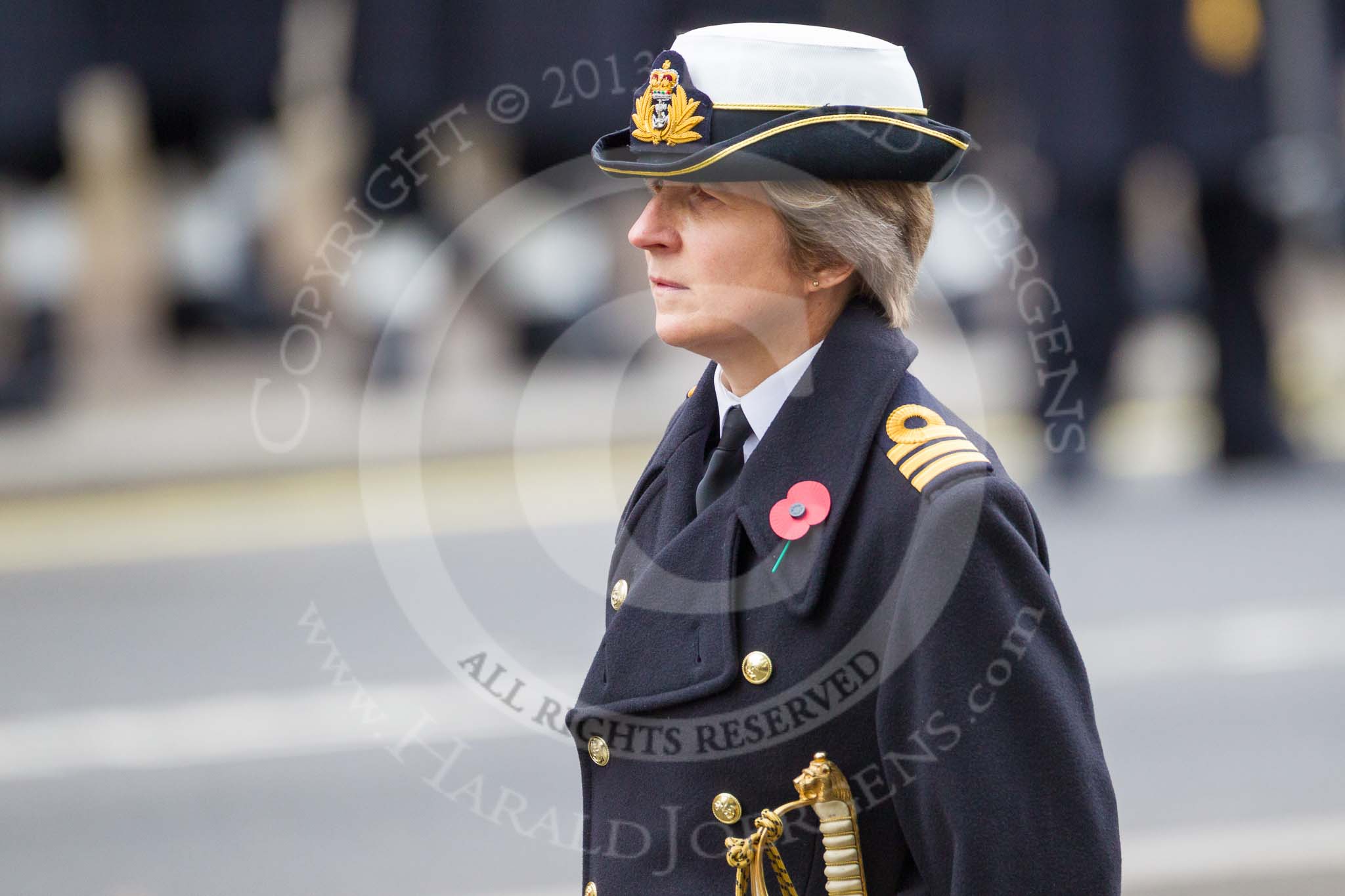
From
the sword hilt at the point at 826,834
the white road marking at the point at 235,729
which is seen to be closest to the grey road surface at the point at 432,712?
the white road marking at the point at 235,729

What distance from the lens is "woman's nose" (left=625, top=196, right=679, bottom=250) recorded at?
1.99 meters

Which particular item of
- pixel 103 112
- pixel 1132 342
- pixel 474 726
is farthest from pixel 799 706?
pixel 103 112

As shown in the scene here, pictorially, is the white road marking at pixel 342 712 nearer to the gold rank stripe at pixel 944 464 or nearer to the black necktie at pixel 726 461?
the black necktie at pixel 726 461

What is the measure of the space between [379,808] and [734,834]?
3.39 metres

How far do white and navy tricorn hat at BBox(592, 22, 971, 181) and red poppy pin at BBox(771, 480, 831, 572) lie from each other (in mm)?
352

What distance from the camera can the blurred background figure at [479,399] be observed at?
5.26m

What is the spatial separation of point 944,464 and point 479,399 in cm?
1045

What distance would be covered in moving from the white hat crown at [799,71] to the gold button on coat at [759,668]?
611 mm

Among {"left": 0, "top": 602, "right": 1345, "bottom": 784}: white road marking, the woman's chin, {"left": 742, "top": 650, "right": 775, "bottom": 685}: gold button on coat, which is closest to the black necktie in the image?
the woman's chin

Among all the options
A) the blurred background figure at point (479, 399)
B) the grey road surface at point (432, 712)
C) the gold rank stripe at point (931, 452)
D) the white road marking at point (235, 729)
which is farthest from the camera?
the white road marking at point (235, 729)

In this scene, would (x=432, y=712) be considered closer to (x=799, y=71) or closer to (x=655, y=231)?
(x=655, y=231)

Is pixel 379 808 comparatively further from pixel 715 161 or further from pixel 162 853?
pixel 715 161

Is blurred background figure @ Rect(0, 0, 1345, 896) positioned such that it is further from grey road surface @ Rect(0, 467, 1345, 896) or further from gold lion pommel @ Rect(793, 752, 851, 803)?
gold lion pommel @ Rect(793, 752, 851, 803)

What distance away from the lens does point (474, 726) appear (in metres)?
5.78
